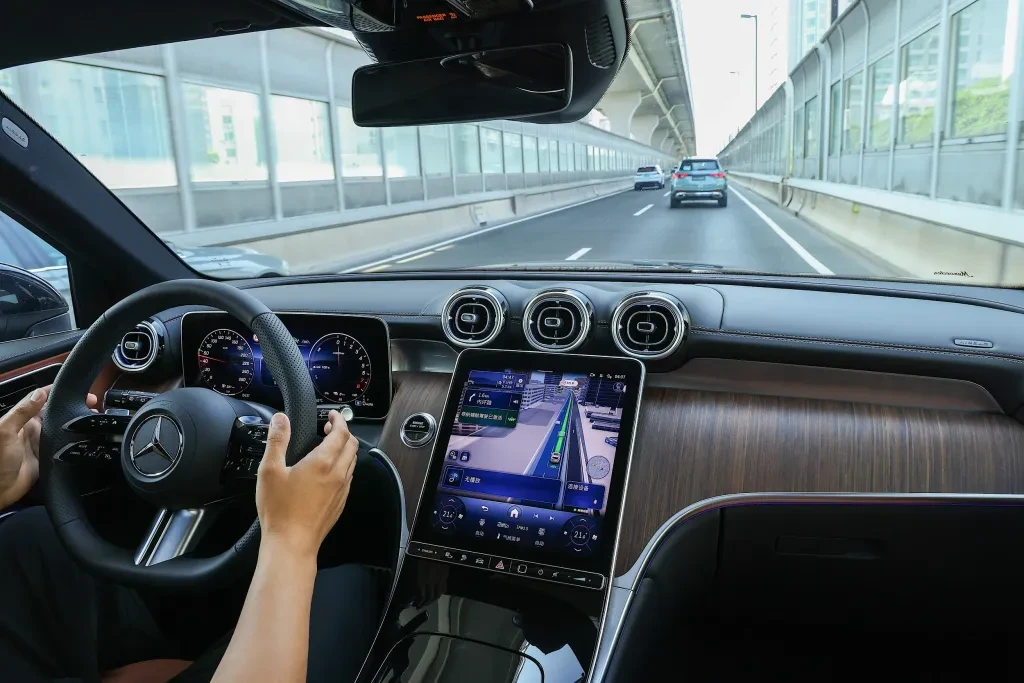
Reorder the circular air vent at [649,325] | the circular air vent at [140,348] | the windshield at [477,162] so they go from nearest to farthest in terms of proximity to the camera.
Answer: the circular air vent at [649,325] < the circular air vent at [140,348] < the windshield at [477,162]

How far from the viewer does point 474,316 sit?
101 inches

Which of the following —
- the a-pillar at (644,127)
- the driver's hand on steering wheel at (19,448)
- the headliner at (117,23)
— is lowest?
the driver's hand on steering wheel at (19,448)

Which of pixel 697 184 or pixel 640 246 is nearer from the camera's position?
pixel 640 246

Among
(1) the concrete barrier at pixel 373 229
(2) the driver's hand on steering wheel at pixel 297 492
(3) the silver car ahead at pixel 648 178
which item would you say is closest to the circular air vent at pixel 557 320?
(2) the driver's hand on steering wheel at pixel 297 492

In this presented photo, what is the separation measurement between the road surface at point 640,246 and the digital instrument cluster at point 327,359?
853 millimetres

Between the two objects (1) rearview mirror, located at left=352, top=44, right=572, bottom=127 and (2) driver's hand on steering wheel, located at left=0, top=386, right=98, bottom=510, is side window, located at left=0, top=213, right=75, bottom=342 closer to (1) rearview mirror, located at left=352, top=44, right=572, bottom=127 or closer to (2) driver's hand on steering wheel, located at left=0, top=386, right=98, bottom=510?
(2) driver's hand on steering wheel, located at left=0, top=386, right=98, bottom=510

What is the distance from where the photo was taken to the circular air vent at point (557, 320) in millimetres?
2400

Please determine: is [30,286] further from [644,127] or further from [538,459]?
[644,127]

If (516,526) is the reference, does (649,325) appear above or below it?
above

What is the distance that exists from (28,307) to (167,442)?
165cm

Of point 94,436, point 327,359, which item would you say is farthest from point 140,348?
point 94,436

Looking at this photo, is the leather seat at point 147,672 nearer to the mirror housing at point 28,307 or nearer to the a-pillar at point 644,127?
the mirror housing at point 28,307

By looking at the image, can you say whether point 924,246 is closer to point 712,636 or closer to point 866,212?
point 866,212

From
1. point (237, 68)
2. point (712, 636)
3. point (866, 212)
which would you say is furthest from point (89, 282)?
point (866, 212)
